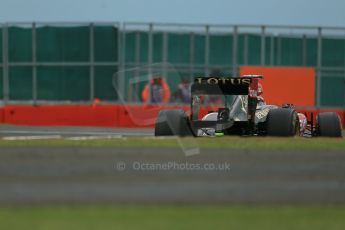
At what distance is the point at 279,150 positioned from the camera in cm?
1048

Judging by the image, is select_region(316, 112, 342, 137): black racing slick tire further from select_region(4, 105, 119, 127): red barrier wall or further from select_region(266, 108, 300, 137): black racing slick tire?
select_region(4, 105, 119, 127): red barrier wall

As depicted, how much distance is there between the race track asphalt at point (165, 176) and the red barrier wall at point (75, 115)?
1075cm

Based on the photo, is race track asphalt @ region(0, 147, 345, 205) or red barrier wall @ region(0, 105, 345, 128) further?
red barrier wall @ region(0, 105, 345, 128)

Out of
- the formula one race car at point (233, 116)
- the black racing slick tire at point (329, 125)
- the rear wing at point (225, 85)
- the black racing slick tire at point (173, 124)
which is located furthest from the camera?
the black racing slick tire at point (329, 125)

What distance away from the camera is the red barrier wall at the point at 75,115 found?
21.3 meters

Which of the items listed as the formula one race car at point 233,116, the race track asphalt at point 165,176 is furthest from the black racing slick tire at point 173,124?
the race track asphalt at point 165,176

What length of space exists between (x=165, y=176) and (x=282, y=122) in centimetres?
474

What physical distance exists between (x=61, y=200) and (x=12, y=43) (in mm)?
16294

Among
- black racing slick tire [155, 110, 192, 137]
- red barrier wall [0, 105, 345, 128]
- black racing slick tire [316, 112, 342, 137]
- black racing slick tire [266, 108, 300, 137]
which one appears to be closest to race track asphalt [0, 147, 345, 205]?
black racing slick tire [155, 110, 192, 137]

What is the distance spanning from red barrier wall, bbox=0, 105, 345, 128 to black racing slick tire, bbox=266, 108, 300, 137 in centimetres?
857

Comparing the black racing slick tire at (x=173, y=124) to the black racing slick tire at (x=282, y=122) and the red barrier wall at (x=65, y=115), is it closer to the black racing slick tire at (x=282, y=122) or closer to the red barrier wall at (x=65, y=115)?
A: the black racing slick tire at (x=282, y=122)

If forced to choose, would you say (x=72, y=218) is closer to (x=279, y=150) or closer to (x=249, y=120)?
(x=279, y=150)

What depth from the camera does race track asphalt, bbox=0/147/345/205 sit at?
284 inches

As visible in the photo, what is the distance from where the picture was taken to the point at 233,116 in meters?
13.2
